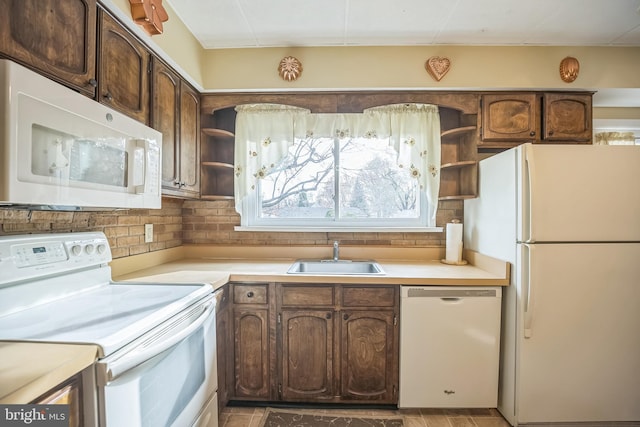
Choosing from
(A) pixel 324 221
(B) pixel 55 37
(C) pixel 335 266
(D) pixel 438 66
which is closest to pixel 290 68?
(D) pixel 438 66

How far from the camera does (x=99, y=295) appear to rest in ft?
4.32

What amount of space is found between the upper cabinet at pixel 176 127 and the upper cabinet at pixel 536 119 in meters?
1.98

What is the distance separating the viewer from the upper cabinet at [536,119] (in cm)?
211

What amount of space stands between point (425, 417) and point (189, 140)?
7.40 feet

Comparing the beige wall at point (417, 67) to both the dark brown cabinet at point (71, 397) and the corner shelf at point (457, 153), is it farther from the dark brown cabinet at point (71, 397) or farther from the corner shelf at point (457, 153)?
the dark brown cabinet at point (71, 397)

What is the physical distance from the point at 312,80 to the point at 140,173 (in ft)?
4.37

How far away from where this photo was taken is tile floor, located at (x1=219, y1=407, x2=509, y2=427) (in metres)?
1.75

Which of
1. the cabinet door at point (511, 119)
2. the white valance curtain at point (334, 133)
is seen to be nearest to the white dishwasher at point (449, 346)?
the white valance curtain at point (334, 133)

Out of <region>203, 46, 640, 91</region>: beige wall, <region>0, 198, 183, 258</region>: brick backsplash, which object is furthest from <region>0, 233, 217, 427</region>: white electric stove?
<region>203, 46, 640, 91</region>: beige wall

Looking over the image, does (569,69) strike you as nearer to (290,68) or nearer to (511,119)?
(511,119)

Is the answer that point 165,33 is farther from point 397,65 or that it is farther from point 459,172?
point 459,172

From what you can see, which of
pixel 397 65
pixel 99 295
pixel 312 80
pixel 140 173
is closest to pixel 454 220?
pixel 397 65

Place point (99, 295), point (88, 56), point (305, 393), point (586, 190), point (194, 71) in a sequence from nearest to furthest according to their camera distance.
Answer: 1. point (88, 56)
2. point (99, 295)
3. point (586, 190)
4. point (305, 393)
5. point (194, 71)

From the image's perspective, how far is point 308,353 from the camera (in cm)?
184
